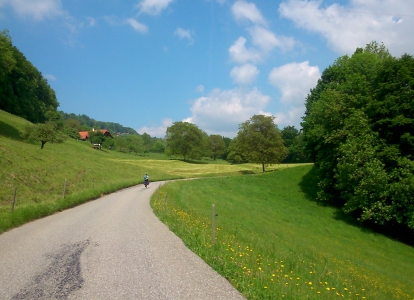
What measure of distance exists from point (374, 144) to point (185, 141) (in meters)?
74.9

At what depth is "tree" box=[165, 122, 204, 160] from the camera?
100375 millimetres

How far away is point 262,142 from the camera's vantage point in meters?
59.7

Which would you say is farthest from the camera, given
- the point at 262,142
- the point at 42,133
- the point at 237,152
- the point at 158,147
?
the point at 158,147

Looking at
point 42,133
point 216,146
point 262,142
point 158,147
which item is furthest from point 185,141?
point 158,147

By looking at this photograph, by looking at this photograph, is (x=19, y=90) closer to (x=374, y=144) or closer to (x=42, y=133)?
(x=42, y=133)

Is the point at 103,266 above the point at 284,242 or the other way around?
above

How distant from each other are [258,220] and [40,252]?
18.6m

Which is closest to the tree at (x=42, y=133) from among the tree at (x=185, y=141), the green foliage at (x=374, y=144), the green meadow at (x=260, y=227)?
the green meadow at (x=260, y=227)

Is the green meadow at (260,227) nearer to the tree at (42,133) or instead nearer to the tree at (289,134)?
the tree at (42,133)

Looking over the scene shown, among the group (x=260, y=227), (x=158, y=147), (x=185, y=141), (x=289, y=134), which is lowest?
(x=260, y=227)

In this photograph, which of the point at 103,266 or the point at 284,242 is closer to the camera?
the point at 103,266

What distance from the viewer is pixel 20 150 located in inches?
1255

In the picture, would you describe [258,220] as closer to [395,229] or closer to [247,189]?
[395,229]

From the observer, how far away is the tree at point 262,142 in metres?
59.5
